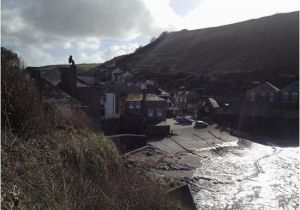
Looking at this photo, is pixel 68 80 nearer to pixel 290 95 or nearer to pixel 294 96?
pixel 290 95

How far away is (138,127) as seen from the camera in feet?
119

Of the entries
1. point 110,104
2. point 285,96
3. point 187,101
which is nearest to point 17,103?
point 110,104

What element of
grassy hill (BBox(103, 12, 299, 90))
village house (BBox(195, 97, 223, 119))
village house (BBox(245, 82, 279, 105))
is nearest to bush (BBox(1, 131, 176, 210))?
village house (BBox(195, 97, 223, 119))

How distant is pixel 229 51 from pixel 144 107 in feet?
225

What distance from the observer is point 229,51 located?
105 metres

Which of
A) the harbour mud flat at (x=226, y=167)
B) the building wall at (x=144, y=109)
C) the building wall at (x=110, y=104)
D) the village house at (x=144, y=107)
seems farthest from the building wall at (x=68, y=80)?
the building wall at (x=144, y=109)

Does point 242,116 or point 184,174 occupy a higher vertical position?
point 242,116

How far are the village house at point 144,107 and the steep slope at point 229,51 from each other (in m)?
40.7

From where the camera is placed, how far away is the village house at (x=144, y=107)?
42250 mm

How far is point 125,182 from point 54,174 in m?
3.27

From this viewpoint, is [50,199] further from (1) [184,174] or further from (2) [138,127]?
(2) [138,127]

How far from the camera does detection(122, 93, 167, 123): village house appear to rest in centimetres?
4225

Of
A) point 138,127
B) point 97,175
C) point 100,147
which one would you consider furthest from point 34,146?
point 138,127

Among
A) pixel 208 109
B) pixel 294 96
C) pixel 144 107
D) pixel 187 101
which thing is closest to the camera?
pixel 144 107
